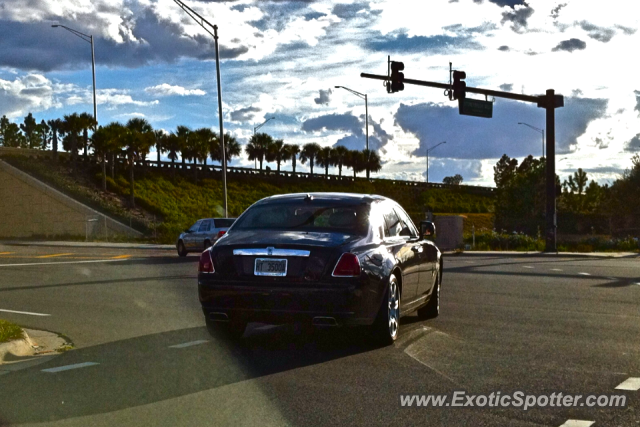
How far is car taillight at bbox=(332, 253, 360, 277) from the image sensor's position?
8.62m

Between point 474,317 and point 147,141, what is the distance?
223 feet

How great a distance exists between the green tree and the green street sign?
170m

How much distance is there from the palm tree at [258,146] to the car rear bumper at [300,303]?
99.3m

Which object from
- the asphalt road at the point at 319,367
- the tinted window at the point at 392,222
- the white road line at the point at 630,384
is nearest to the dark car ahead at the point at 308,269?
the tinted window at the point at 392,222

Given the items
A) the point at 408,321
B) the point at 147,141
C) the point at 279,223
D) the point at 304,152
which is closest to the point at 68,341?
the point at 279,223

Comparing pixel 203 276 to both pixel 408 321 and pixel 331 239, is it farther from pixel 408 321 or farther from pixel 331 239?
pixel 408 321

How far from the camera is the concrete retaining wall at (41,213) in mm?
62594

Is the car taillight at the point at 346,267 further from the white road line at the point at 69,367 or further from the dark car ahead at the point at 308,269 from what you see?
the white road line at the point at 69,367

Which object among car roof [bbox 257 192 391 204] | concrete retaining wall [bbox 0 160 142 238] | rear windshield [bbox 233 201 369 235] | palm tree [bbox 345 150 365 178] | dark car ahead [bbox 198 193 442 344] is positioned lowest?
concrete retaining wall [bbox 0 160 142 238]

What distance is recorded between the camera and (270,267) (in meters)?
8.72

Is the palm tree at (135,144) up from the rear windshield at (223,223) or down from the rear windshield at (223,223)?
up

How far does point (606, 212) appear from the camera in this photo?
6188 centimetres

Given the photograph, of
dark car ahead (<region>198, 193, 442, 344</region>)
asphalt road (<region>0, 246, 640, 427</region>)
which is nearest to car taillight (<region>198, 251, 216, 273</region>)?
dark car ahead (<region>198, 193, 442, 344</region>)

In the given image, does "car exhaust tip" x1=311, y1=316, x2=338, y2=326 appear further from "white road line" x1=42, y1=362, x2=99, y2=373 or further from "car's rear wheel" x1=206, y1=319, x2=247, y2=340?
"white road line" x1=42, y1=362, x2=99, y2=373
